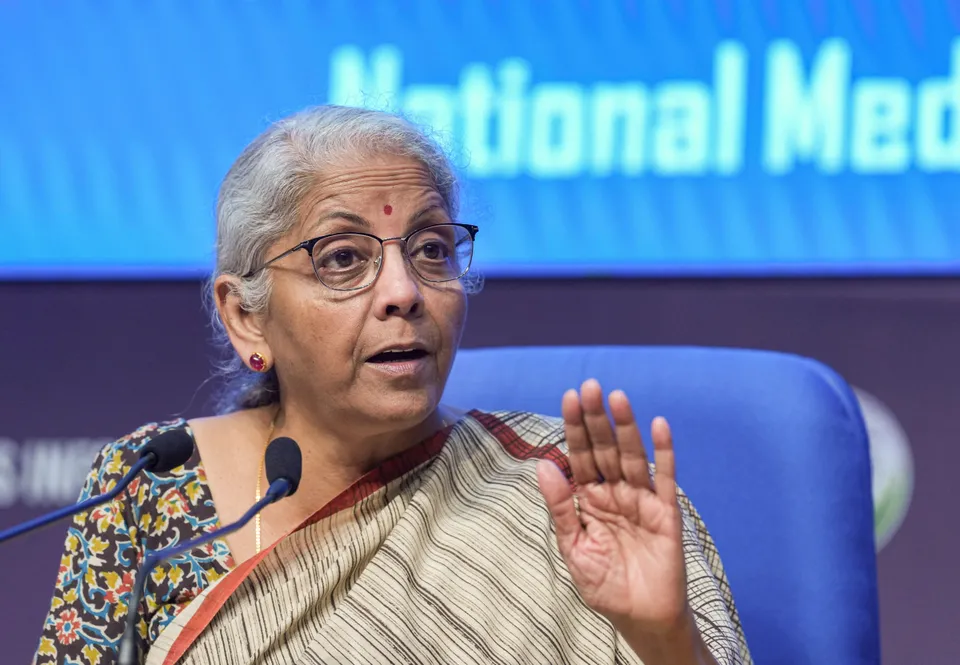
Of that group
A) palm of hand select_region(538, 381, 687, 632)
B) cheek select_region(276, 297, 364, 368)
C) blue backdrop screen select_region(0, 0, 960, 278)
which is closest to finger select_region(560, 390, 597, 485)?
palm of hand select_region(538, 381, 687, 632)

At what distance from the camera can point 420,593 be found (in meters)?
1.39

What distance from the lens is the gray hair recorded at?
147 cm

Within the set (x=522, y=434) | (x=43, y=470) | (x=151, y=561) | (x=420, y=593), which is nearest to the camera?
(x=151, y=561)

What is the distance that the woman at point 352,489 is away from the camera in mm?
1367

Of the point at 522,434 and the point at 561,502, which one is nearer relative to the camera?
the point at 561,502

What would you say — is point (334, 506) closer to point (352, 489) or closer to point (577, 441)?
point (352, 489)

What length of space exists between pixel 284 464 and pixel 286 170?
0.47 meters

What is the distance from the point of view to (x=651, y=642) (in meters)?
1.14

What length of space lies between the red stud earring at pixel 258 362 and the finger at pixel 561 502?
0.56 m

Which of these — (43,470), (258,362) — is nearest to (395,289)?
(258,362)

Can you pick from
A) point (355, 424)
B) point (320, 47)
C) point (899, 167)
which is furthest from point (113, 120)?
point (899, 167)

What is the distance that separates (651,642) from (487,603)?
0.29 metres

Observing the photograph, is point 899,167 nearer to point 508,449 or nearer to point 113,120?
point 508,449

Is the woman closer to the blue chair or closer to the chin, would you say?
the chin
